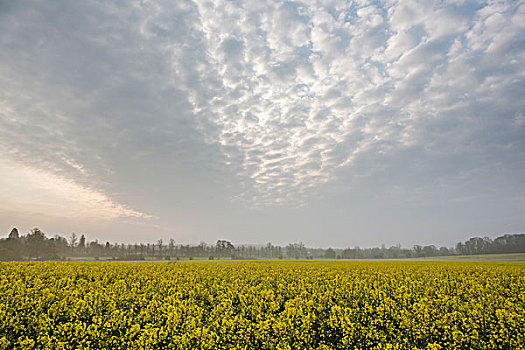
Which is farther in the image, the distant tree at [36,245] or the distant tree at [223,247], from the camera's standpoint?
the distant tree at [223,247]

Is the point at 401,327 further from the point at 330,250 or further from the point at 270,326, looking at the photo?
the point at 330,250

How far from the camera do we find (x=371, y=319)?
8852mm

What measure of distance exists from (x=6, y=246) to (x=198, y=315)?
358 feet

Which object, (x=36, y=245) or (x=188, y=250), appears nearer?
(x=36, y=245)

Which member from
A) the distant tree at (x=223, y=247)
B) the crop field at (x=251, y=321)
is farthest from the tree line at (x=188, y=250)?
the crop field at (x=251, y=321)

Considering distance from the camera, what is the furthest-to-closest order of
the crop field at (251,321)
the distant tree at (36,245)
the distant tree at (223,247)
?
the distant tree at (223,247) → the distant tree at (36,245) → the crop field at (251,321)

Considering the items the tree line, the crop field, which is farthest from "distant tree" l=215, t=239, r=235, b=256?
the crop field

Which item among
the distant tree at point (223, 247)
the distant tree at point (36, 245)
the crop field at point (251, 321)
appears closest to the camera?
the crop field at point (251, 321)

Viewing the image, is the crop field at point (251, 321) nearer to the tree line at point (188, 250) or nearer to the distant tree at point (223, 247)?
the tree line at point (188, 250)

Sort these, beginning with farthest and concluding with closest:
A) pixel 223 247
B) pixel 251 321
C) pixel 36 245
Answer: pixel 223 247 < pixel 36 245 < pixel 251 321

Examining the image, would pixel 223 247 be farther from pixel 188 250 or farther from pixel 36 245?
pixel 36 245

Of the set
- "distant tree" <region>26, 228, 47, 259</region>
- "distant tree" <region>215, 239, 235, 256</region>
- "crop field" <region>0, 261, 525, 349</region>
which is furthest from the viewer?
"distant tree" <region>215, 239, 235, 256</region>

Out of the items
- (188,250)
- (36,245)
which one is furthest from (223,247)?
(36,245)

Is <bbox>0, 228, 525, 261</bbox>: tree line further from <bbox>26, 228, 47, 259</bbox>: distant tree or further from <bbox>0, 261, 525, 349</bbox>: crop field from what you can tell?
<bbox>0, 261, 525, 349</bbox>: crop field
